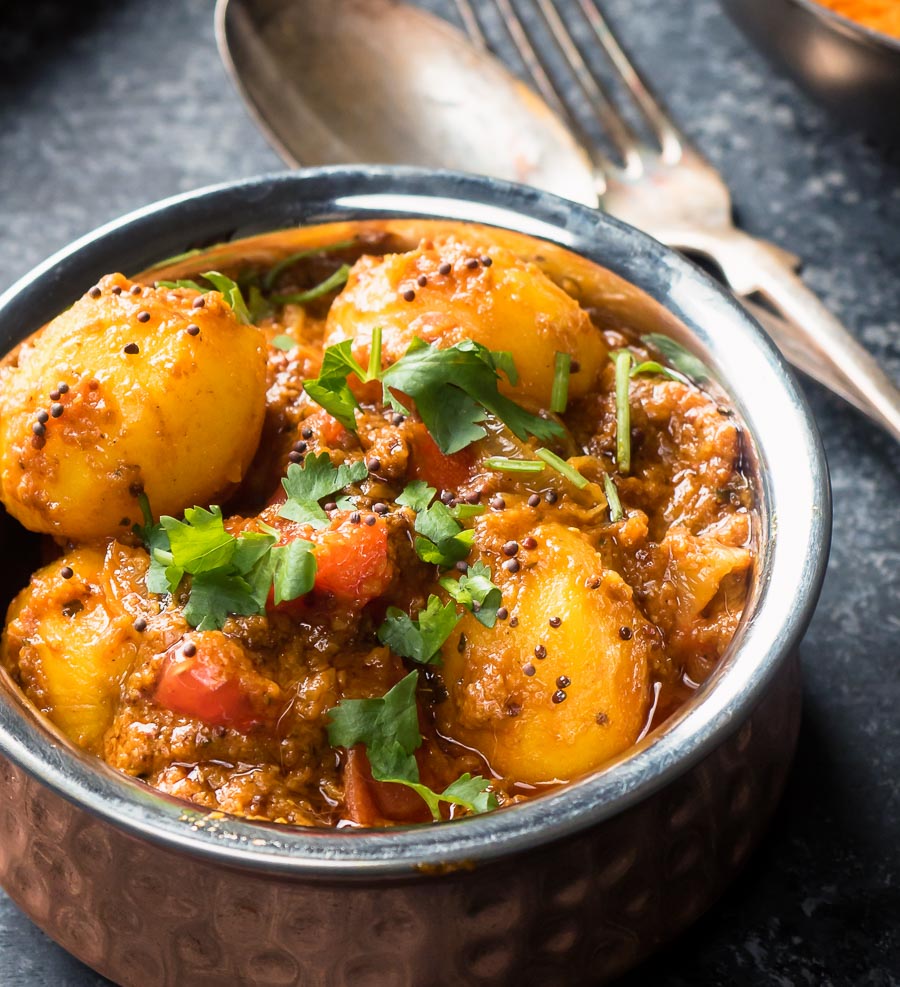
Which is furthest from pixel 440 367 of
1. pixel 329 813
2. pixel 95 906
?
pixel 95 906

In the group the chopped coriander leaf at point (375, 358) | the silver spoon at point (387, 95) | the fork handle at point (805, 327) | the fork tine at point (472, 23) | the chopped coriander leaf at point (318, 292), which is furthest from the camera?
the fork tine at point (472, 23)

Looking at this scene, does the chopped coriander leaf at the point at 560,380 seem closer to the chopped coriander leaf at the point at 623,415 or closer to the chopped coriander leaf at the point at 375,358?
the chopped coriander leaf at the point at 623,415

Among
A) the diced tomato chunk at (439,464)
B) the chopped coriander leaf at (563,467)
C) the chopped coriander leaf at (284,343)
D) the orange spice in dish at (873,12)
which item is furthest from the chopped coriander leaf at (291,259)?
the orange spice in dish at (873,12)

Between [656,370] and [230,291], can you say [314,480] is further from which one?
[656,370]

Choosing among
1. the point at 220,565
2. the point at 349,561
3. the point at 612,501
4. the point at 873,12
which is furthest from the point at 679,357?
the point at 873,12

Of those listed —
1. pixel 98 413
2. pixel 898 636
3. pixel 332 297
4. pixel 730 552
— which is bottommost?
pixel 898 636

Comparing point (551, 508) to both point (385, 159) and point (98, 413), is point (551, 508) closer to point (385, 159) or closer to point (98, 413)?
point (98, 413)

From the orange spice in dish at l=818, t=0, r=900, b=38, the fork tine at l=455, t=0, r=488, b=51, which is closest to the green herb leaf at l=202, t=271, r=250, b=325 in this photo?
the fork tine at l=455, t=0, r=488, b=51
